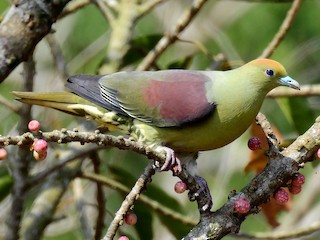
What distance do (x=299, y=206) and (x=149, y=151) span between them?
92.8 inches

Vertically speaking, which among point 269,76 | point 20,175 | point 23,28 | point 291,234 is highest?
point 23,28

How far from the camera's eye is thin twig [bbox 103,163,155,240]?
60.7 inches

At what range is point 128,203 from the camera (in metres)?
1.62

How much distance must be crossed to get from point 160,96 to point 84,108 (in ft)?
0.84

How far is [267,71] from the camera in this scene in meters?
2.22

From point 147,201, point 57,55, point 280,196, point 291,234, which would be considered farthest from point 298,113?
point 280,196

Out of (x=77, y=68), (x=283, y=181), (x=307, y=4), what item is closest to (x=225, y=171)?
(x=77, y=68)

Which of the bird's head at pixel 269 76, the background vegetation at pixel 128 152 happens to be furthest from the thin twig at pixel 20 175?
the bird's head at pixel 269 76

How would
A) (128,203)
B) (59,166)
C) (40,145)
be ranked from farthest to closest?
1. (59,166)
2. (128,203)
3. (40,145)

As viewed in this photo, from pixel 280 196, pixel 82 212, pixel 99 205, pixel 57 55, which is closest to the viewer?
pixel 280 196

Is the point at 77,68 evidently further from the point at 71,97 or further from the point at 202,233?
the point at 202,233

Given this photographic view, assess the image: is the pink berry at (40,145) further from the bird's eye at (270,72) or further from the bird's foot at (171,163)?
the bird's eye at (270,72)

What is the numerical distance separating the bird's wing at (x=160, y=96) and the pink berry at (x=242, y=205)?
1.64 ft

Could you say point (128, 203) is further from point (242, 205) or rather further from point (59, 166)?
point (59, 166)
